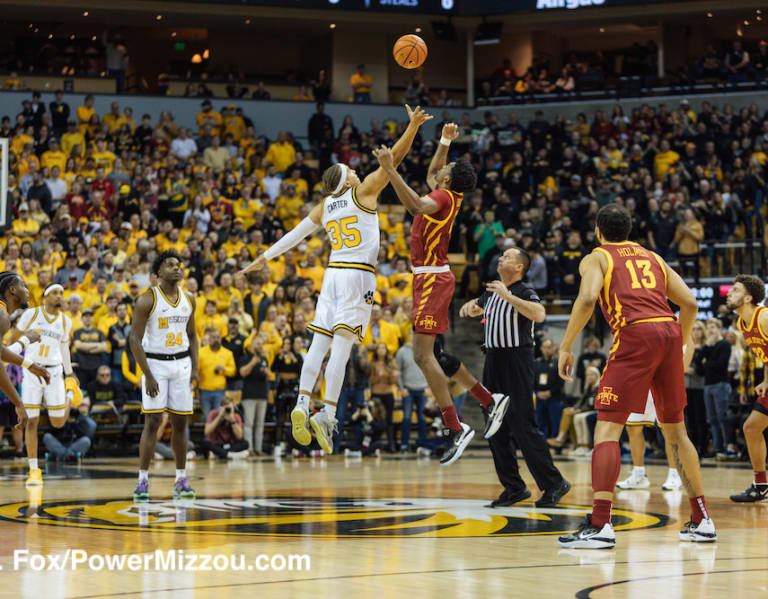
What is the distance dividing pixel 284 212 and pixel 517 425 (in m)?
13.5

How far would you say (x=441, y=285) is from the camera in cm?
975

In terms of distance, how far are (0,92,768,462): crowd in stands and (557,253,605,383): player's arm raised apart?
10288 mm

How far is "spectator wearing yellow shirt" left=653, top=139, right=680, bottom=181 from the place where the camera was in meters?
25.7

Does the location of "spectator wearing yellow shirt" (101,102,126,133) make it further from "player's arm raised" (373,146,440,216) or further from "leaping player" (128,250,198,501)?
"player's arm raised" (373,146,440,216)

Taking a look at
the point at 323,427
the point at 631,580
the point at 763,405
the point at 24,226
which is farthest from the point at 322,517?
the point at 24,226

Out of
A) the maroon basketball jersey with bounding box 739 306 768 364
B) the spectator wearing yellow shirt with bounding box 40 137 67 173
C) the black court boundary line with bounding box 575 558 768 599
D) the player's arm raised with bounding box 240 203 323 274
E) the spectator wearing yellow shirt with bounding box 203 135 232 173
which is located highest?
the spectator wearing yellow shirt with bounding box 203 135 232 173

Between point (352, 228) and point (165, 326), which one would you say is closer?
point (352, 228)

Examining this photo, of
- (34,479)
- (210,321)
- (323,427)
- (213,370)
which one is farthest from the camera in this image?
(210,321)

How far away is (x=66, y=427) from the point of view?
1686 cm

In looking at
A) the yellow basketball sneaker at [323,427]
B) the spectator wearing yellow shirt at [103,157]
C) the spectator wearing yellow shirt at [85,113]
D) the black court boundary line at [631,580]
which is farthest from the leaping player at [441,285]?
the spectator wearing yellow shirt at [85,113]

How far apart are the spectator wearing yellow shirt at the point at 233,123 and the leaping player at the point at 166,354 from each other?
50.2ft

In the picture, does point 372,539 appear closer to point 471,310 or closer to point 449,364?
point 449,364

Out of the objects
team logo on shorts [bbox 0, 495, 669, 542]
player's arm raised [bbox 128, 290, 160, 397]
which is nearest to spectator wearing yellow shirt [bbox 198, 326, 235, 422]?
player's arm raised [bbox 128, 290, 160, 397]

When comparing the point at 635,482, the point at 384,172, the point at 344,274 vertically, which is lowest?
the point at 635,482
